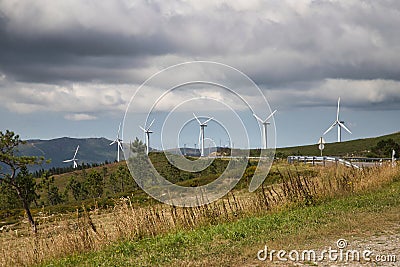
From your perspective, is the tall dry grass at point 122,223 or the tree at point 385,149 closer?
the tall dry grass at point 122,223

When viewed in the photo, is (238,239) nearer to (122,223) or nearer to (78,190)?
(122,223)

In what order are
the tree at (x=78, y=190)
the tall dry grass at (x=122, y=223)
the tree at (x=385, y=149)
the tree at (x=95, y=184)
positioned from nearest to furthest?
the tall dry grass at (x=122, y=223) < the tree at (x=385, y=149) < the tree at (x=95, y=184) < the tree at (x=78, y=190)

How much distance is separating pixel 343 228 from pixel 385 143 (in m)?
65.6

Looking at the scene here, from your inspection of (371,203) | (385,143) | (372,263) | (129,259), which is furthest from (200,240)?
(385,143)

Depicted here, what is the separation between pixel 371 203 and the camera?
14.7 metres

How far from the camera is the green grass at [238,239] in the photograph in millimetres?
9336

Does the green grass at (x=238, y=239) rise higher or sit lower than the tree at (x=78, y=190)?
higher

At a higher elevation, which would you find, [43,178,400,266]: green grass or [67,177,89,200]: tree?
[43,178,400,266]: green grass

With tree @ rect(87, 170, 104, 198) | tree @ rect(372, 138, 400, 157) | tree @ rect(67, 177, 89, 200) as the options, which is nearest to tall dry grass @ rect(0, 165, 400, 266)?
tree @ rect(372, 138, 400, 157)

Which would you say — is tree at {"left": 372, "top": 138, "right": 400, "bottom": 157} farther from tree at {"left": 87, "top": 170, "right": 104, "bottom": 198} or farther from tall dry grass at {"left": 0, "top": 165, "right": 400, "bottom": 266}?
tall dry grass at {"left": 0, "top": 165, "right": 400, "bottom": 266}

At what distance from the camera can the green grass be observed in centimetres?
934

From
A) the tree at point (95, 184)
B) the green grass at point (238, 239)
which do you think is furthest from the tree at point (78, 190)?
the green grass at point (238, 239)

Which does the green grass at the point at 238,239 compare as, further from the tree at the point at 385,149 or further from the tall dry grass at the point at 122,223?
the tree at the point at 385,149

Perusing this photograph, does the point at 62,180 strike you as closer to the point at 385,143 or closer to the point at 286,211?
the point at 385,143
